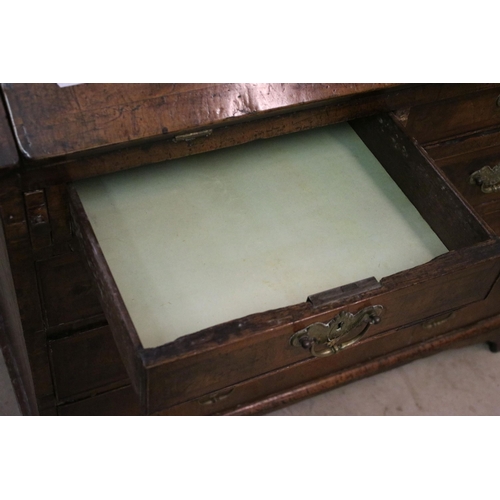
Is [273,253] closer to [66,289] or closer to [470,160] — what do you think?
[66,289]

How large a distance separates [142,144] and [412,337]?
486 mm


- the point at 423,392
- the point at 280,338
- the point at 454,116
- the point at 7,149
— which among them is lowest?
the point at 280,338

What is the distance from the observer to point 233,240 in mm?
1009

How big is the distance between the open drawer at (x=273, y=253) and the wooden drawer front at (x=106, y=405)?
400 millimetres

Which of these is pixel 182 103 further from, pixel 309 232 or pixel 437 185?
pixel 437 185

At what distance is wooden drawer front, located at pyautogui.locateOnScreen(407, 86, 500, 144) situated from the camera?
120 centimetres

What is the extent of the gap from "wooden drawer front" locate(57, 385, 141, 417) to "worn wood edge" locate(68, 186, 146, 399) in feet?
1.47

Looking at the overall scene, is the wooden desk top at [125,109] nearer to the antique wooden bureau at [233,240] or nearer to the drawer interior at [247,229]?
the antique wooden bureau at [233,240]

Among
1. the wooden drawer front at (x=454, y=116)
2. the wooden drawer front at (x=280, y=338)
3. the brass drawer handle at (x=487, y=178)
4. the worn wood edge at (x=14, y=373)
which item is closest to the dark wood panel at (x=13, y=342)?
the worn wood edge at (x=14, y=373)

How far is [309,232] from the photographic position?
1035mm

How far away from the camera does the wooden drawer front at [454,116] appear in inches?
47.4

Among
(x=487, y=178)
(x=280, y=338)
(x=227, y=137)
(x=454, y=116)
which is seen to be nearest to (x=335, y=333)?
(x=280, y=338)

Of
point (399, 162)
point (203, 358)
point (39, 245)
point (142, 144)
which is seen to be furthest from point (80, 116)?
point (399, 162)

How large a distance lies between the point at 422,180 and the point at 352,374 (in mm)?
306
